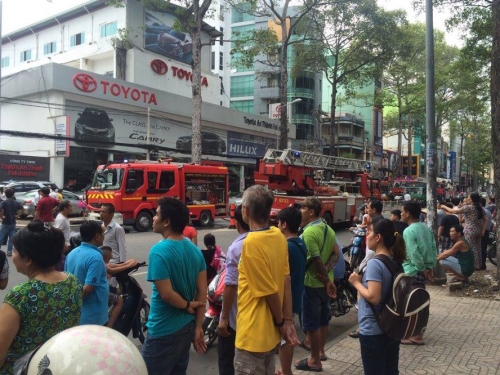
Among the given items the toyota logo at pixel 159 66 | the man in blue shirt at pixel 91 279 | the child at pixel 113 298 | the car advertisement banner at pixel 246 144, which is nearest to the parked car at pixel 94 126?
the toyota logo at pixel 159 66

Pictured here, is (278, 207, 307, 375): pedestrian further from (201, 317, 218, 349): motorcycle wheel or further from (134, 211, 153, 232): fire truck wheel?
(134, 211, 153, 232): fire truck wheel

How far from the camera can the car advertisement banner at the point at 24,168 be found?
21.1m

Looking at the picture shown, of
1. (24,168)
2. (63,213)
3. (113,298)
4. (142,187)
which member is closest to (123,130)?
(24,168)

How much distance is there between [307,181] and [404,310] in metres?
15.0

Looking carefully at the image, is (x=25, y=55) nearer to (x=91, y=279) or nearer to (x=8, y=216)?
(x=8, y=216)

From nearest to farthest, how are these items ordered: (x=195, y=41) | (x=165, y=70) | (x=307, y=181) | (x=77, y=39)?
(x=307, y=181) → (x=195, y=41) → (x=165, y=70) → (x=77, y=39)

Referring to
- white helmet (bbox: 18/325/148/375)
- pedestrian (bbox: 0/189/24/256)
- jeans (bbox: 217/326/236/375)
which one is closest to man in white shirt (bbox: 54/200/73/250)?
pedestrian (bbox: 0/189/24/256)

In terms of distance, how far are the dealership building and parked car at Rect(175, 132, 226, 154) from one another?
7 centimetres

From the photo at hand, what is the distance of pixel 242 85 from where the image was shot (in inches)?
1901

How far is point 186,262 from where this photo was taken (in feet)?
9.50

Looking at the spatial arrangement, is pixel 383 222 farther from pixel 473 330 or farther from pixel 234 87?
pixel 234 87

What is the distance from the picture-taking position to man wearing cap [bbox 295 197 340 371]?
445 cm

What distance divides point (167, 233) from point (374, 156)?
55.1m

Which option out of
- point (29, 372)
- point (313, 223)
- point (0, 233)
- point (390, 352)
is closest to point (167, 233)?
point (29, 372)
